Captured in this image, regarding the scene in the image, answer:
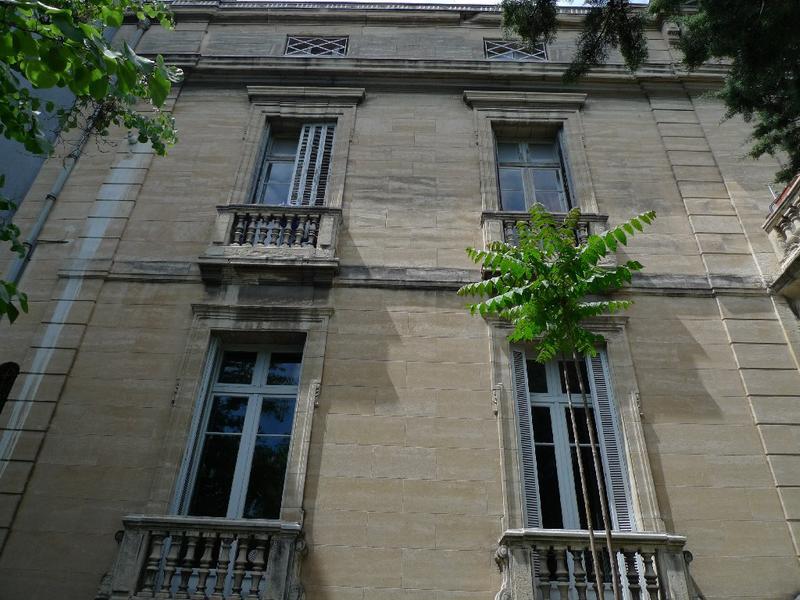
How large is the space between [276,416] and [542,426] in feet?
10.3

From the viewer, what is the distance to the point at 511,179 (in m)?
9.86

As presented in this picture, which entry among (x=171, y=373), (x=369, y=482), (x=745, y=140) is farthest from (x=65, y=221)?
(x=745, y=140)

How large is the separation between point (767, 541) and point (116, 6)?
26.9 feet

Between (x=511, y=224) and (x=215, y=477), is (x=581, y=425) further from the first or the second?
(x=215, y=477)

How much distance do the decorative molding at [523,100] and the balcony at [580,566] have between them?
277 inches

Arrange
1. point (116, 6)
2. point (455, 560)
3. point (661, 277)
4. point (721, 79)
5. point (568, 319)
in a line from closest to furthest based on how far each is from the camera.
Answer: point (568, 319)
point (116, 6)
point (455, 560)
point (661, 277)
point (721, 79)

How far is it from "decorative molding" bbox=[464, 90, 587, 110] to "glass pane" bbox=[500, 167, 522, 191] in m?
1.23

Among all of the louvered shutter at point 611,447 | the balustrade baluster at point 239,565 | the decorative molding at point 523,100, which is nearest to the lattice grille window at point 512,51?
the decorative molding at point 523,100

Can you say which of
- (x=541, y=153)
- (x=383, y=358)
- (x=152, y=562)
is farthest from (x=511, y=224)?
(x=152, y=562)

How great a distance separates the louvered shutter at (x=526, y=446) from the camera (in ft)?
21.5

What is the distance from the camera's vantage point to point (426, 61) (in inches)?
423

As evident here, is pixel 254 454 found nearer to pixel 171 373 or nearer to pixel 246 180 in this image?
pixel 171 373

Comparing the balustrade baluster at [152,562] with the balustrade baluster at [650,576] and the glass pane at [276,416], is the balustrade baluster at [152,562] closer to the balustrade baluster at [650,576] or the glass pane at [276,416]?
the glass pane at [276,416]

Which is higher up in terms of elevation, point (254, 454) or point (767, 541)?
point (254, 454)
